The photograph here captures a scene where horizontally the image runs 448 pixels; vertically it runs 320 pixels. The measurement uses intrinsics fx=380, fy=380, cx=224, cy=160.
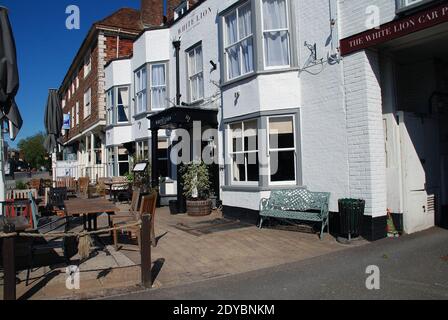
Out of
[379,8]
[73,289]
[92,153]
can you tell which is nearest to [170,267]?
[73,289]

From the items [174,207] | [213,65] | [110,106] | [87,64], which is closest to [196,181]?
[174,207]

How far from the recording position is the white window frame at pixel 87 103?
959 inches

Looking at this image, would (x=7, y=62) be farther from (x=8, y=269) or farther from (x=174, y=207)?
(x=174, y=207)

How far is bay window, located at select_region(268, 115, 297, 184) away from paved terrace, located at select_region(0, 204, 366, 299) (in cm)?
148

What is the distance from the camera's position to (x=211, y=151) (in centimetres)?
1276

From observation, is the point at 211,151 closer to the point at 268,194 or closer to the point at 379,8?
the point at 268,194

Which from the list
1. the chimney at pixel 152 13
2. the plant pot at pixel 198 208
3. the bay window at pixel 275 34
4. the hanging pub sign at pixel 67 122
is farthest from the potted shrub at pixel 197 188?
the hanging pub sign at pixel 67 122

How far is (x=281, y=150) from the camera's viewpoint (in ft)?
31.7

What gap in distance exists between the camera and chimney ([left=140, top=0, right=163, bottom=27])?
823 inches

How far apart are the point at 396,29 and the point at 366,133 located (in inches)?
80.9

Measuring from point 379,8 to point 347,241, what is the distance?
467 cm
